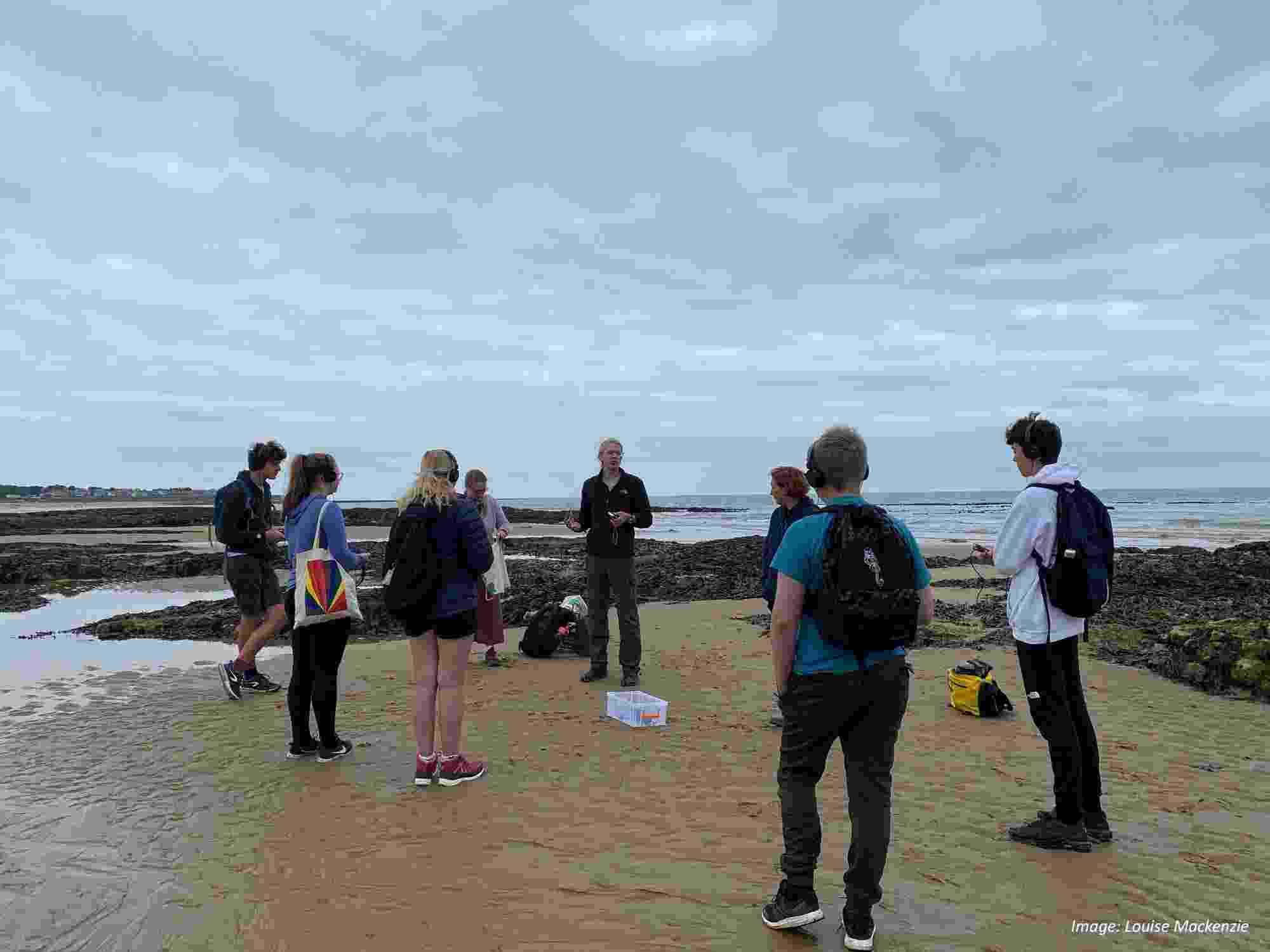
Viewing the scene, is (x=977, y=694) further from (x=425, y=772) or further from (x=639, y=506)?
(x=425, y=772)

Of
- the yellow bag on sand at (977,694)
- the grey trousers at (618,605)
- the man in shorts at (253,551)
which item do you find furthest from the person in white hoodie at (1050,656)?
the man in shorts at (253,551)

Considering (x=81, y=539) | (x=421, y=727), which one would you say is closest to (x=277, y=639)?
(x=421, y=727)

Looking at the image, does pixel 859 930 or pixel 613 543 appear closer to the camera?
pixel 859 930

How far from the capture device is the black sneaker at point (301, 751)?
6004mm

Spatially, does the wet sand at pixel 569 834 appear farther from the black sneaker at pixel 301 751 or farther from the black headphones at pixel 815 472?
the black headphones at pixel 815 472

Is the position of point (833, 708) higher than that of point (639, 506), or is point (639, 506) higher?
point (639, 506)

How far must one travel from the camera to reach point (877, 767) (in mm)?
3338

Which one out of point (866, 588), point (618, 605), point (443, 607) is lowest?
point (618, 605)

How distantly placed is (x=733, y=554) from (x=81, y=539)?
27962 mm

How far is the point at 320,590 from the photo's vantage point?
571 cm

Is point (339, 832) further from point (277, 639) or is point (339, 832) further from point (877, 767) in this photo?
point (277, 639)

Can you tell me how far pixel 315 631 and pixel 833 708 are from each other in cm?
401

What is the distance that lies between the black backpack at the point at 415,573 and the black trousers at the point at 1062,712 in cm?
341

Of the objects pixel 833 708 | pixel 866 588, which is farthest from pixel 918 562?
pixel 833 708
